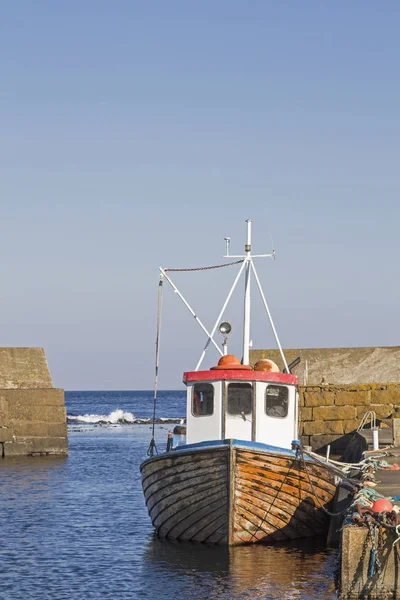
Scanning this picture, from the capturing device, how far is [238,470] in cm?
1435

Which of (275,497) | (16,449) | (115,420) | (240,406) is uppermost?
(115,420)

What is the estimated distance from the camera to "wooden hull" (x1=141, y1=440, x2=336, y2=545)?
14430mm

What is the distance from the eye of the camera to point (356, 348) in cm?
2881

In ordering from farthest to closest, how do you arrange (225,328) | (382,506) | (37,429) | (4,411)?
(37,429) < (4,411) < (225,328) < (382,506)

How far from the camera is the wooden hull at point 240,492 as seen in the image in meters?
14.4

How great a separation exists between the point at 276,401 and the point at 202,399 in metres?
1.15

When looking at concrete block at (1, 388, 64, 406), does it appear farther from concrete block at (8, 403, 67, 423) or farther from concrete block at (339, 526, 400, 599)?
concrete block at (339, 526, 400, 599)

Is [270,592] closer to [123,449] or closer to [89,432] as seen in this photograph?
[123,449]

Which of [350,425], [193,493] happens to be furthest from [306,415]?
[193,493]

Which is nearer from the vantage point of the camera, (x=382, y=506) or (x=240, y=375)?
(x=382, y=506)

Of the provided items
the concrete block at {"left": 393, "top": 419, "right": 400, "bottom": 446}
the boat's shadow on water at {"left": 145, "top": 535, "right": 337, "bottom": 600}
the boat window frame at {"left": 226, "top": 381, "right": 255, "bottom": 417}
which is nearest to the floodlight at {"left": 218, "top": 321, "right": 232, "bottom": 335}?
the boat window frame at {"left": 226, "top": 381, "right": 255, "bottom": 417}

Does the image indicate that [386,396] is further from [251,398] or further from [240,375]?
[240,375]

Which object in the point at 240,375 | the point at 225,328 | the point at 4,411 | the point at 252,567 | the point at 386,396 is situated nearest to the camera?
the point at 252,567

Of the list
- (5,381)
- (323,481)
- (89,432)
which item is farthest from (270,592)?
(89,432)
